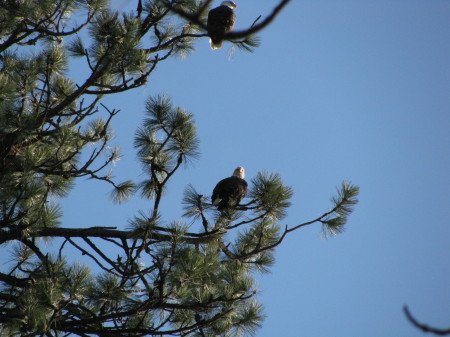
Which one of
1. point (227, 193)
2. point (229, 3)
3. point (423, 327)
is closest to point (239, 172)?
point (227, 193)

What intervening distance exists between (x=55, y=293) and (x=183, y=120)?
4.23 ft

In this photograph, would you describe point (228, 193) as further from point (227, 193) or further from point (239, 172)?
point (239, 172)

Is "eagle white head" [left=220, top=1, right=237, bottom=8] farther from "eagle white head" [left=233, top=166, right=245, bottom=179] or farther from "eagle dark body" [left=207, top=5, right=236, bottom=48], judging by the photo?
"eagle white head" [left=233, top=166, right=245, bottom=179]

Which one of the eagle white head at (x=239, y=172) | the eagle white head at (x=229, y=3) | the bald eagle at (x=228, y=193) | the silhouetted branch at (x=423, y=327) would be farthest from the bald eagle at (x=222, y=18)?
the silhouetted branch at (x=423, y=327)

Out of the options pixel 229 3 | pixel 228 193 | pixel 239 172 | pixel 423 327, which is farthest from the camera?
pixel 229 3

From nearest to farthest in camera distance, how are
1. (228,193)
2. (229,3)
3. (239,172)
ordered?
(228,193) < (239,172) < (229,3)

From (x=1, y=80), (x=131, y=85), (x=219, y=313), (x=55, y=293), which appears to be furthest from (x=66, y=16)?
(x=219, y=313)

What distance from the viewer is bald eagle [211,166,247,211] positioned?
3.23 metres

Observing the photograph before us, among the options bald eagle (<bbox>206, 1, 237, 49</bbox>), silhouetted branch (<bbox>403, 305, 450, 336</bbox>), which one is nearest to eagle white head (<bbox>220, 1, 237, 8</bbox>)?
bald eagle (<bbox>206, 1, 237, 49</bbox>)

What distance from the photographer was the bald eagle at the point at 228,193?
3.23 m

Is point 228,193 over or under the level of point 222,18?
under

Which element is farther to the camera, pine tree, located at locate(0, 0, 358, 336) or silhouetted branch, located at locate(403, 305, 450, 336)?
pine tree, located at locate(0, 0, 358, 336)

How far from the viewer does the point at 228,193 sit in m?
3.23

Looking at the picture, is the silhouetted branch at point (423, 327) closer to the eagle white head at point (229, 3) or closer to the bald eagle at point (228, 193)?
the bald eagle at point (228, 193)
